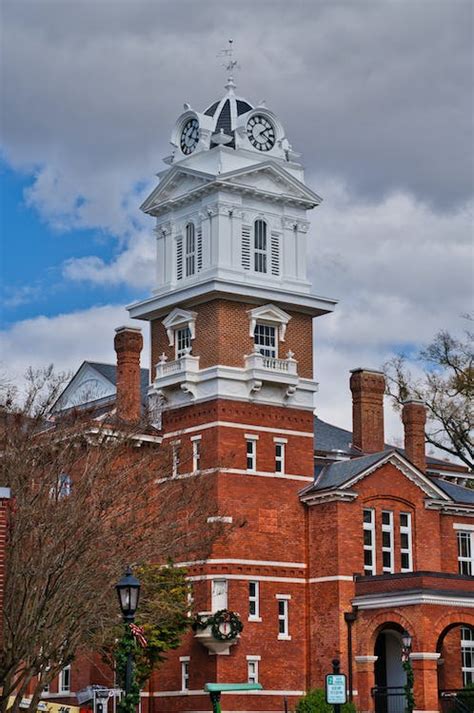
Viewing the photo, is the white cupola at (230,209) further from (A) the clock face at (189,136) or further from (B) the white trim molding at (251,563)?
(B) the white trim molding at (251,563)

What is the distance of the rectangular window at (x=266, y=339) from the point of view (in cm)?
6200

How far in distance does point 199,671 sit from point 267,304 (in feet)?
51.6

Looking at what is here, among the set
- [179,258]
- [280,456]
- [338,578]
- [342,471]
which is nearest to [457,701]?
[338,578]

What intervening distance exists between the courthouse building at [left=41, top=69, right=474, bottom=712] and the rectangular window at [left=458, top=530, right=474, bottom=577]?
8cm

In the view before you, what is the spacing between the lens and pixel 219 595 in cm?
5778

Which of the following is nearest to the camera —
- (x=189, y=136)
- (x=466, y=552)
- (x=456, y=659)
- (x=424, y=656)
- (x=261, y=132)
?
(x=424, y=656)

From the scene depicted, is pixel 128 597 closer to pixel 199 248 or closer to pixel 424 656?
pixel 424 656

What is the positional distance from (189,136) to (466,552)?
22.8m

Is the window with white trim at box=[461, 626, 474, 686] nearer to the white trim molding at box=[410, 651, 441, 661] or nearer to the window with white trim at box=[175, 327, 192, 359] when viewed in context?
the white trim molding at box=[410, 651, 441, 661]

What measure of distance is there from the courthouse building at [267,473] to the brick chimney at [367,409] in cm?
210

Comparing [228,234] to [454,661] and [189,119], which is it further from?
[454,661]

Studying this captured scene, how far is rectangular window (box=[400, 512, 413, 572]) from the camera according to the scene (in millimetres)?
62125

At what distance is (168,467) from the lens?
53.2 meters

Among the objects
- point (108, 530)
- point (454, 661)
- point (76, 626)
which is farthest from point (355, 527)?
point (76, 626)
